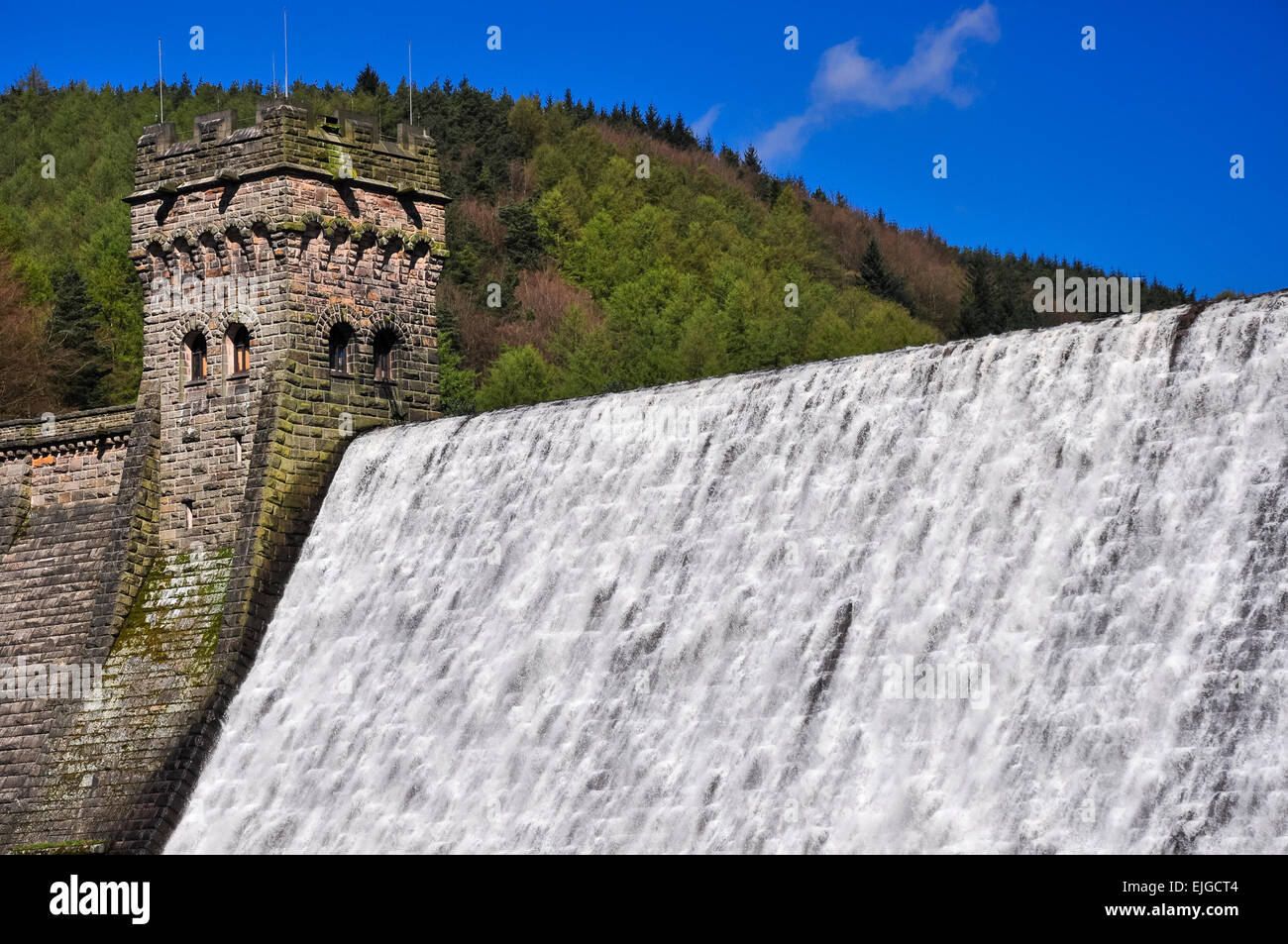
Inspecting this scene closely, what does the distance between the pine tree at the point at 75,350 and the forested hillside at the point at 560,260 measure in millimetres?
96

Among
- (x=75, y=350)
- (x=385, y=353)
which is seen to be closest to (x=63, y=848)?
(x=385, y=353)

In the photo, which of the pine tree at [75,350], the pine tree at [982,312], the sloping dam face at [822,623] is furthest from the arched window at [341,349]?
the pine tree at [982,312]

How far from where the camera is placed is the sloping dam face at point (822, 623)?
778 inches

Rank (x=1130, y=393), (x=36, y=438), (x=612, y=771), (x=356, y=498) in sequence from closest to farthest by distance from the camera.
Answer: (x=1130, y=393) → (x=612, y=771) → (x=356, y=498) → (x=36, y=438)

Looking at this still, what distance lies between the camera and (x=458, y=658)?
28406 mm

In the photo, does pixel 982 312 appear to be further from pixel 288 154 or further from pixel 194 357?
pixel 288 154

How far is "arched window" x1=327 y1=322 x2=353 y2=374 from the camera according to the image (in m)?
35.6

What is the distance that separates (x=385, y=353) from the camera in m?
36.6

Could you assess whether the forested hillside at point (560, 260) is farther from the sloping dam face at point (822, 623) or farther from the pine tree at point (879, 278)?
the sloping dam face at point (822, 623)

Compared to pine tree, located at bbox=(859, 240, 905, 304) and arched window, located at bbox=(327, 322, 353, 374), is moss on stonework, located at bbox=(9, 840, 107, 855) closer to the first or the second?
arched window, located at bbox=(327, 322, 353, 374)
